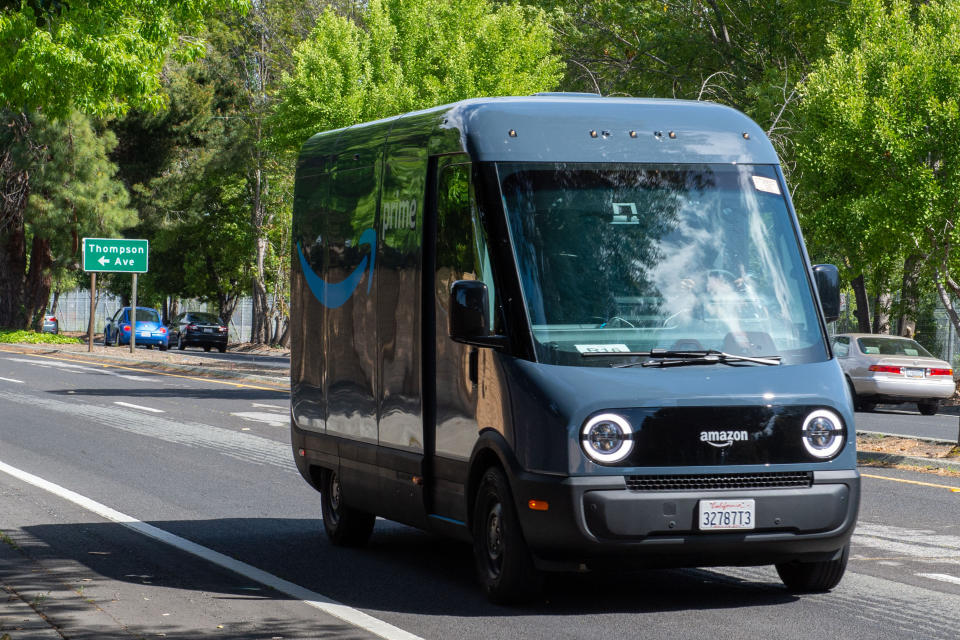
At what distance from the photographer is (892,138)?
61.4ft

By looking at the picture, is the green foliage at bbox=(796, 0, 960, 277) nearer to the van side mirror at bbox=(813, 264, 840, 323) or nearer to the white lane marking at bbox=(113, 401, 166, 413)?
the white lane marking at bbox=(113, 401, 166, 413)

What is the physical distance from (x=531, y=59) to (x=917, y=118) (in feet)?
40.3

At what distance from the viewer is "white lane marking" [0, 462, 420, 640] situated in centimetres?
718

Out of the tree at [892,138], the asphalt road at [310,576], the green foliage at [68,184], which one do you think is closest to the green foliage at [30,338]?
the green foliage at [68,184]

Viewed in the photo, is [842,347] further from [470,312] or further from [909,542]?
[470,312]

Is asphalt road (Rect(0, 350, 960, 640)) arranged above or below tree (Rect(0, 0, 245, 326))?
below

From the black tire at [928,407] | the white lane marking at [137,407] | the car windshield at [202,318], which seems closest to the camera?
the white lane marking at [137,407]

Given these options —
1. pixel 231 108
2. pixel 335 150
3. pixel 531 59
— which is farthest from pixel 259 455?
A: pixel 231 108

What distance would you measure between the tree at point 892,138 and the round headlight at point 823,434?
464 inches

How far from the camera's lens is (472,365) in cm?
788

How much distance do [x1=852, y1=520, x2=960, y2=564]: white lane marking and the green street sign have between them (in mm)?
38209

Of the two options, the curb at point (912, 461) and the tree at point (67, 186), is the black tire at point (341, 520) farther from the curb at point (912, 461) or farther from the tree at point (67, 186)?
the tree at point (67, 186)

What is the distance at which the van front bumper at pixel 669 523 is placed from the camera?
278 inches

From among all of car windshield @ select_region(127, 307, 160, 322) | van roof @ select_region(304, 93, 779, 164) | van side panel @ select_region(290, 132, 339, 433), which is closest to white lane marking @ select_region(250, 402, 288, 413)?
van side panel @ select_region(290, 132, 339, 433)
